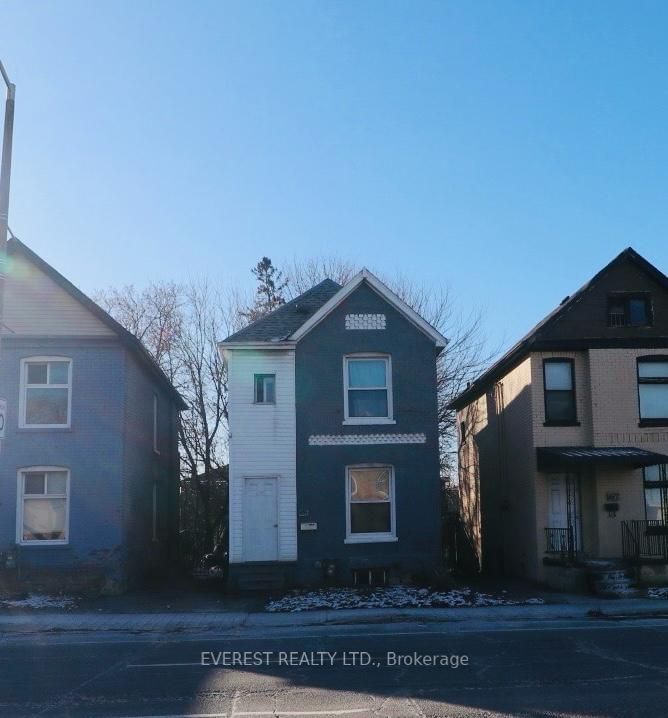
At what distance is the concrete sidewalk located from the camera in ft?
51.4

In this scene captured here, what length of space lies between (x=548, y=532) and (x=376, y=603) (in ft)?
19.3

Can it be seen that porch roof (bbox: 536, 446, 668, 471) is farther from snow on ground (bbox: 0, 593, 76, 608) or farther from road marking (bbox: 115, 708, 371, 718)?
road marking (bbox: 115, 708, 371, 718)

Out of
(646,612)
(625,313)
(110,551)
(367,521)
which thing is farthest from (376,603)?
(625,313)

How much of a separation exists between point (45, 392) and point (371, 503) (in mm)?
8323

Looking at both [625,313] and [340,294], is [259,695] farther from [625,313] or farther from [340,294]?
[625,313]

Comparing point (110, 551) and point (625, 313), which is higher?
point (625, 313)

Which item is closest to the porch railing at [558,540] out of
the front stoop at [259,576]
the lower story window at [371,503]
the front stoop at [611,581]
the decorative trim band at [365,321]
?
the front stoop at [611,581]

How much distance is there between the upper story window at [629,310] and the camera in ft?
72.7

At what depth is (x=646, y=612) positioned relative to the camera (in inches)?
657

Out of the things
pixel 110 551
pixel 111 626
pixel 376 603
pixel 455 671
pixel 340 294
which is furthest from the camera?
pixel 340 294

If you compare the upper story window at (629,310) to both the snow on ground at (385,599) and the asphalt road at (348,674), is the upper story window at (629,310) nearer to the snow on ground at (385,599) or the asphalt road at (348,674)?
the snow on ground at (385,599)

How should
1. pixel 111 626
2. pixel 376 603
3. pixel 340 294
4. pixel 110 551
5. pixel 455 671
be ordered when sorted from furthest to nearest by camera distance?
pixel 340 294 < pixel 110 551 < pixel 376 603 < pixel 111 626 < pixel 455 671

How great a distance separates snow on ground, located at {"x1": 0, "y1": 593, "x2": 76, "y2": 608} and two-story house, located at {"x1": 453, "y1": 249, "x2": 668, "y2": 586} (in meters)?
11.2

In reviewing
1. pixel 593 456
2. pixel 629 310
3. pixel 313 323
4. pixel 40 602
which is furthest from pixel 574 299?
pixel 40 602
